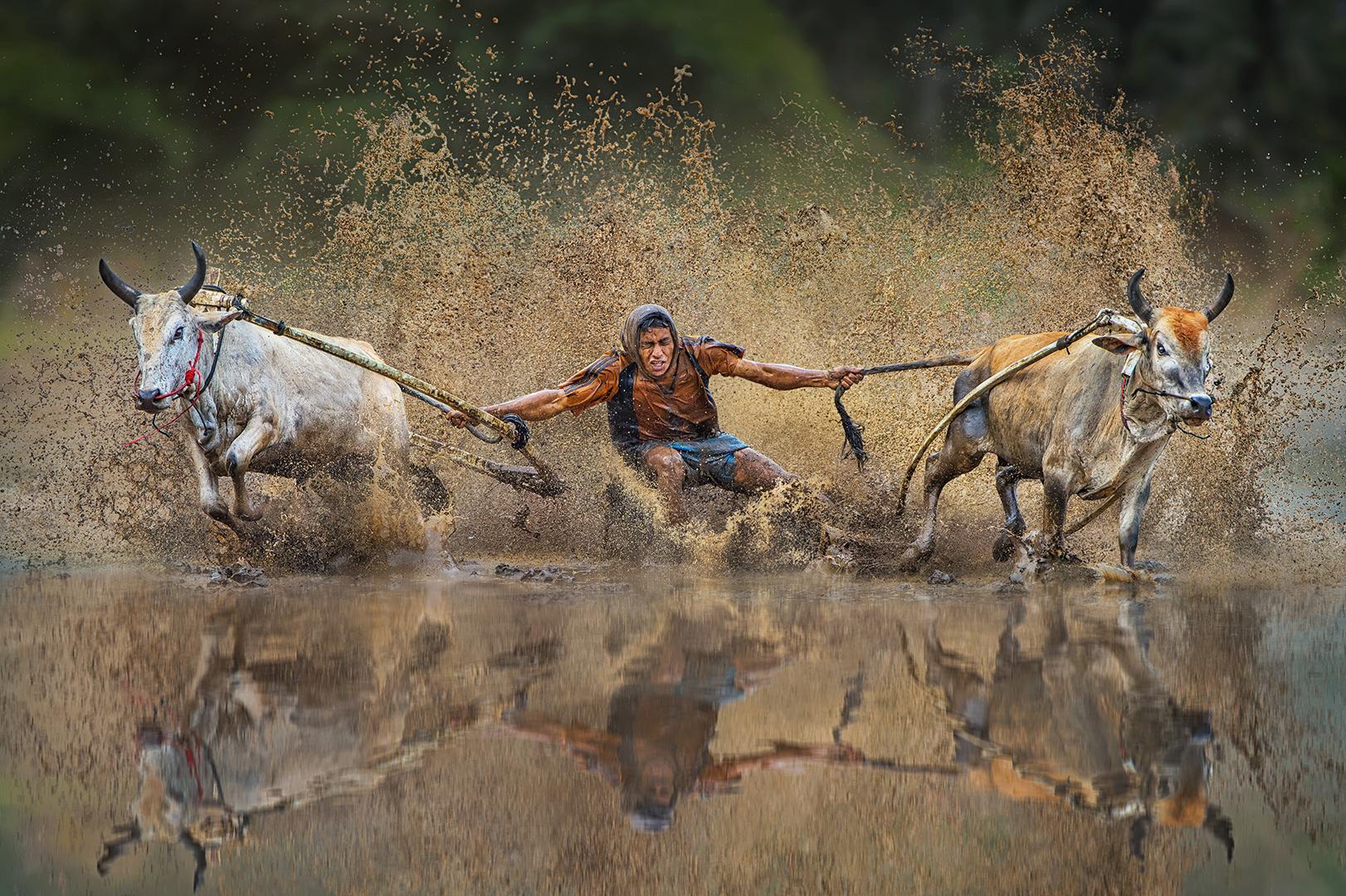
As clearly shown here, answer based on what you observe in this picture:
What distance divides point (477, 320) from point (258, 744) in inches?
254

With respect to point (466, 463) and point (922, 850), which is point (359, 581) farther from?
point (922, 850)

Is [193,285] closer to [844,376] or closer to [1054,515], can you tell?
[844,376]

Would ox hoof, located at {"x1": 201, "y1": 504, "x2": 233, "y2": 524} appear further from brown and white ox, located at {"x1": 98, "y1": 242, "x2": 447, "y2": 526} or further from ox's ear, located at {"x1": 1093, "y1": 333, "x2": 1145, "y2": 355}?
ox's ear, located at {"x1": 1093, "y1": 333, "x2": 1145, "y2": 355}

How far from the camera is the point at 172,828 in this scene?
3455 millimetres

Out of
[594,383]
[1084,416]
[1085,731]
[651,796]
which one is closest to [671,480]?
[594,383]

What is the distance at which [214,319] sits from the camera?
7828 millimetres

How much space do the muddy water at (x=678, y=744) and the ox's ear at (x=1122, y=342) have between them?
4.30ft

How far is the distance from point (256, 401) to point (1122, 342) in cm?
486

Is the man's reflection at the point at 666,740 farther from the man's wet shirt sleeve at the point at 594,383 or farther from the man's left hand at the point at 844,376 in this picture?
the man's wet shirt sleeve at the point at 594,383

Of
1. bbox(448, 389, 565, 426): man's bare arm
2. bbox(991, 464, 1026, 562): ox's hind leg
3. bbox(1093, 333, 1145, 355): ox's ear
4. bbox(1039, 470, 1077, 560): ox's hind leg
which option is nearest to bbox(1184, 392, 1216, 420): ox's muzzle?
bbox(1093, 333, 1145, 355): ox's ear

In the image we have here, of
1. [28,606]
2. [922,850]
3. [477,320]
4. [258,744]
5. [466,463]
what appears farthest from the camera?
[477,320]

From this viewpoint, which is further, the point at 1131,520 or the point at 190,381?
the point at 190,381

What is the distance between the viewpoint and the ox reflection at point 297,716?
362 centimetres

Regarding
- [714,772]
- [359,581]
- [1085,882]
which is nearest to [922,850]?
[1085,882]
